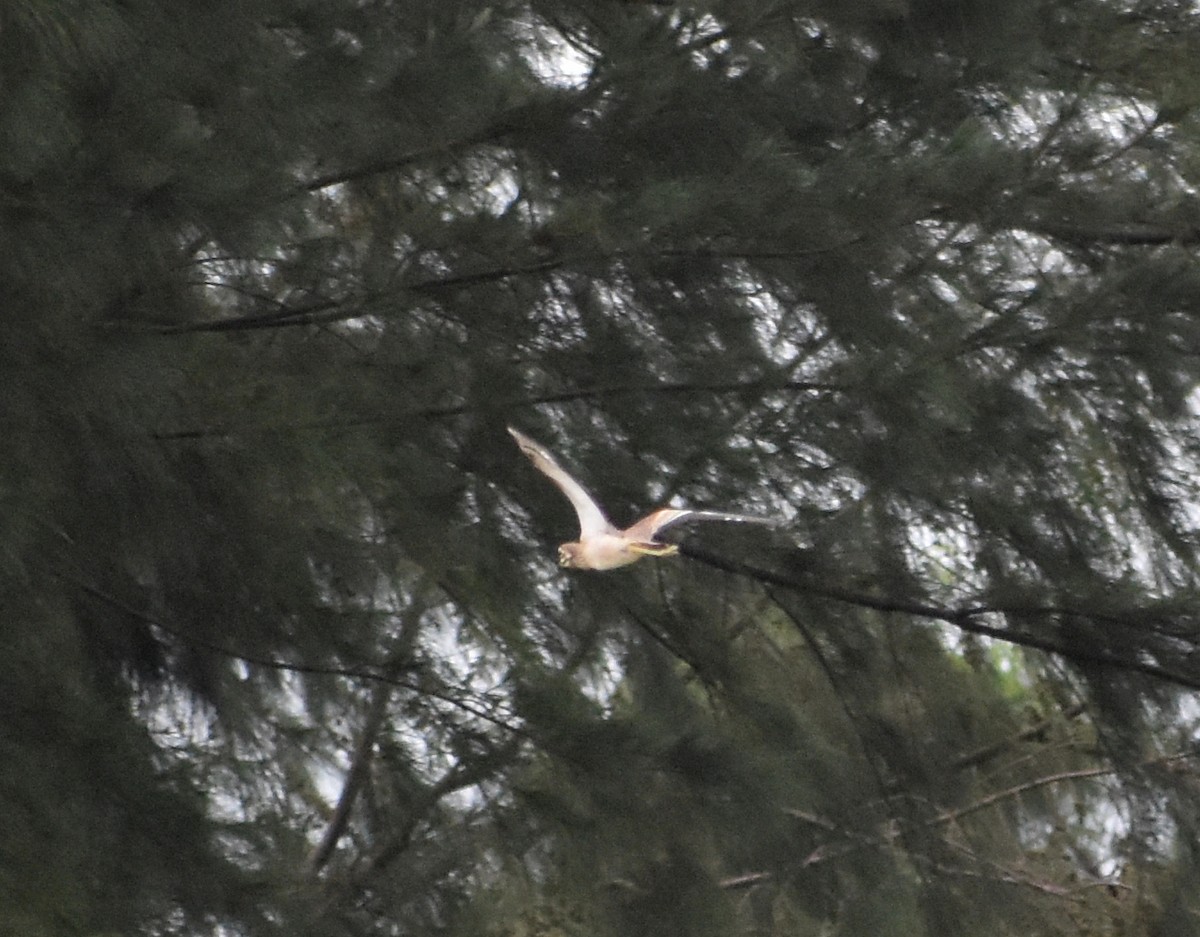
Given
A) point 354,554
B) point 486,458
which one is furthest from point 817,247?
point 354,554

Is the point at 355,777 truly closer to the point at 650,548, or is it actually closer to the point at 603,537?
the point at 603,537

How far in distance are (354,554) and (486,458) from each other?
34 cm

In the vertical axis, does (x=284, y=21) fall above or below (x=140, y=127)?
above

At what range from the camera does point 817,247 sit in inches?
138

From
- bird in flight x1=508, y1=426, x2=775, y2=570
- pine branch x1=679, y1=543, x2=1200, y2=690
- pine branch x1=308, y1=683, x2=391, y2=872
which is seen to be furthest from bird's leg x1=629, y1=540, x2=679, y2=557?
pine branch x1=679, y1=543, x2=1200, y2=690

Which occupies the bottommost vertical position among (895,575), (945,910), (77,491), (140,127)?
(945,910)

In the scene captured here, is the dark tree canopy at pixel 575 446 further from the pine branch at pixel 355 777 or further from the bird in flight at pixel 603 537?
the bird in flight at pixel 603 537

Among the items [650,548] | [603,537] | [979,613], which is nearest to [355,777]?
[979,613]

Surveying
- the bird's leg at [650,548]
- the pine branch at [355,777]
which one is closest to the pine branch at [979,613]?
the pine branch at [355,777]

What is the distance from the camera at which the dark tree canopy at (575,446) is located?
2.82 metres

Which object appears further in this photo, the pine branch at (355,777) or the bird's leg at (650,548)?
the pine branch at (355,777)

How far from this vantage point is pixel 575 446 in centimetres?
364

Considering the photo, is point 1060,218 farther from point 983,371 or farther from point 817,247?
point 817,247

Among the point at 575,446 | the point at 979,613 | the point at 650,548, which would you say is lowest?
the point at 650,548
